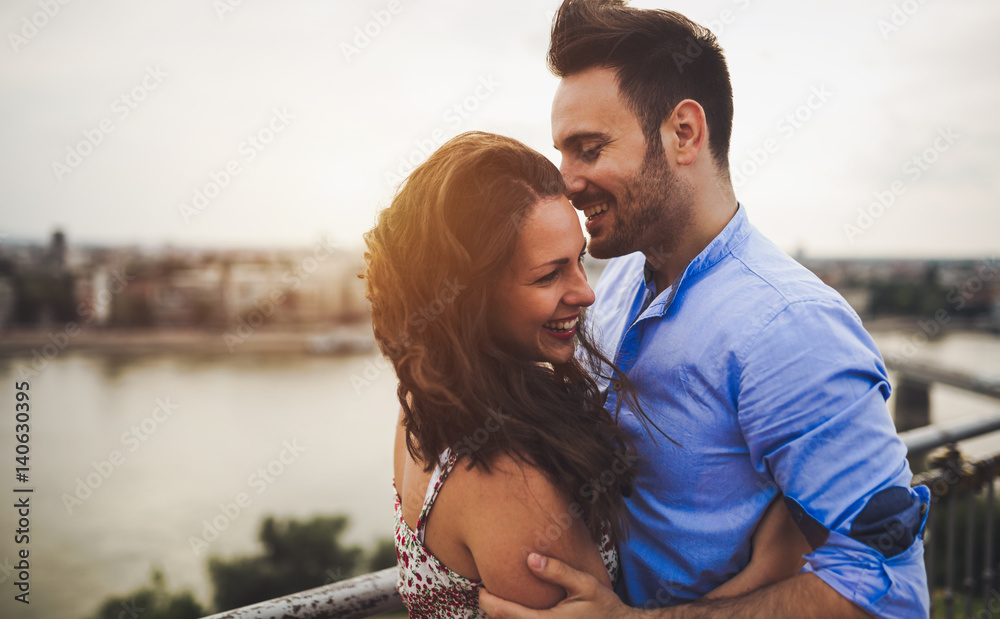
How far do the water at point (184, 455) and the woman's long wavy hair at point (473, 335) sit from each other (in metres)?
28.9

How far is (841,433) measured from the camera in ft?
3.81

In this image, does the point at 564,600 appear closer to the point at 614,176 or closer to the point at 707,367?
the point at 707,367

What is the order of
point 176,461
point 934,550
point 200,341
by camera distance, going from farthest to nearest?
point 200,341, point 176,461, point 934,550

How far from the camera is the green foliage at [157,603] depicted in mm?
27703

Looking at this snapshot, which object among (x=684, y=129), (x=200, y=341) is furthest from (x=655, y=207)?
(x=200, y=341)

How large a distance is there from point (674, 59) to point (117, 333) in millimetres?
49546

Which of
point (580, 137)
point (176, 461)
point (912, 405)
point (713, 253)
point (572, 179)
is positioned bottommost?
point (176, 461)

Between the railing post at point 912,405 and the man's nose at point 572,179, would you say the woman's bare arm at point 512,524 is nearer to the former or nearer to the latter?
Answer: the man's nose at point 572,179

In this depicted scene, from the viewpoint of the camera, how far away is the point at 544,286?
54.7 inches

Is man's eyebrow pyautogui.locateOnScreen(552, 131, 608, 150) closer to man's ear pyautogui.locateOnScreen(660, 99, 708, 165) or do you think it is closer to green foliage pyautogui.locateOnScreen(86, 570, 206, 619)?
man's ear pyautogui.locateOnScreen(660, 99, 708, 165)

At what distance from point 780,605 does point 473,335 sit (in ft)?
2.53

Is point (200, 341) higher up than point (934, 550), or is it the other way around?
point (934, 550)

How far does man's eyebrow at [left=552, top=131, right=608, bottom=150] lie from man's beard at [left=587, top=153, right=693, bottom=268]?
132 mm

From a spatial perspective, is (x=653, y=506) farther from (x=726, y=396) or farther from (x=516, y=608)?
(x=516, y=608)
